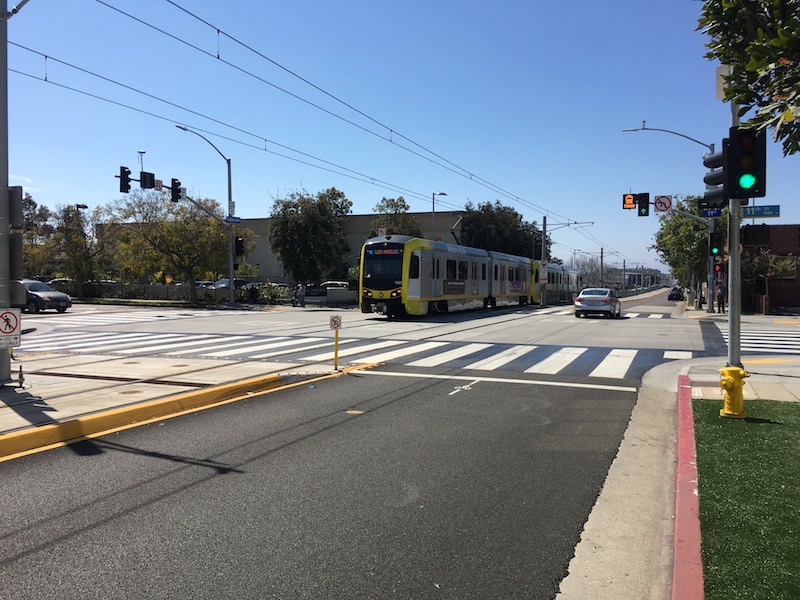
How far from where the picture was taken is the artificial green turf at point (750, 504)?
3.59 m

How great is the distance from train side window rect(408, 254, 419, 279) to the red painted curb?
63.4ft

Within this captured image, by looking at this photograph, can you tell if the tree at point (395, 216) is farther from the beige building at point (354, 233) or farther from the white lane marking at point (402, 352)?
the white lane marking at point (402, 352)

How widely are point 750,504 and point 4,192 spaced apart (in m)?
11.0

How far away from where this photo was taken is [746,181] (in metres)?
8.78

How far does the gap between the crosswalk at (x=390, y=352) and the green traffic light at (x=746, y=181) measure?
14.6 ft

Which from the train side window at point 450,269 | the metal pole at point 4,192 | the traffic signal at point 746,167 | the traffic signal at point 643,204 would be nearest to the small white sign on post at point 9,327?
the metal pole at point 4,192

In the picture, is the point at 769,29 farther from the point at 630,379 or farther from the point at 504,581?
the point at 630,379

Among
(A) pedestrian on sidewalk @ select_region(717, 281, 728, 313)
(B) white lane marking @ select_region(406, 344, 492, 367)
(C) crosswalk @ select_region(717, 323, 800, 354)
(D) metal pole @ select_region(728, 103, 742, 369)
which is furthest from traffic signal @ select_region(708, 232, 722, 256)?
(D) metal pole @ select_region(728, 103, 742, 369)

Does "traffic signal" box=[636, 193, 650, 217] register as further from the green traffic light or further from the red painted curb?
the red painted curb

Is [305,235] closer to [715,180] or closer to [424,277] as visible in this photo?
[424,277]

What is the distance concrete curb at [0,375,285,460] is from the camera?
6567 millimetres

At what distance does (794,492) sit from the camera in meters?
5.07

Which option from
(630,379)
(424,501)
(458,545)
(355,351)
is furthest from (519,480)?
(355,351)

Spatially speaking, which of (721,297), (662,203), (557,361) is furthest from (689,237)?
(557,361)
